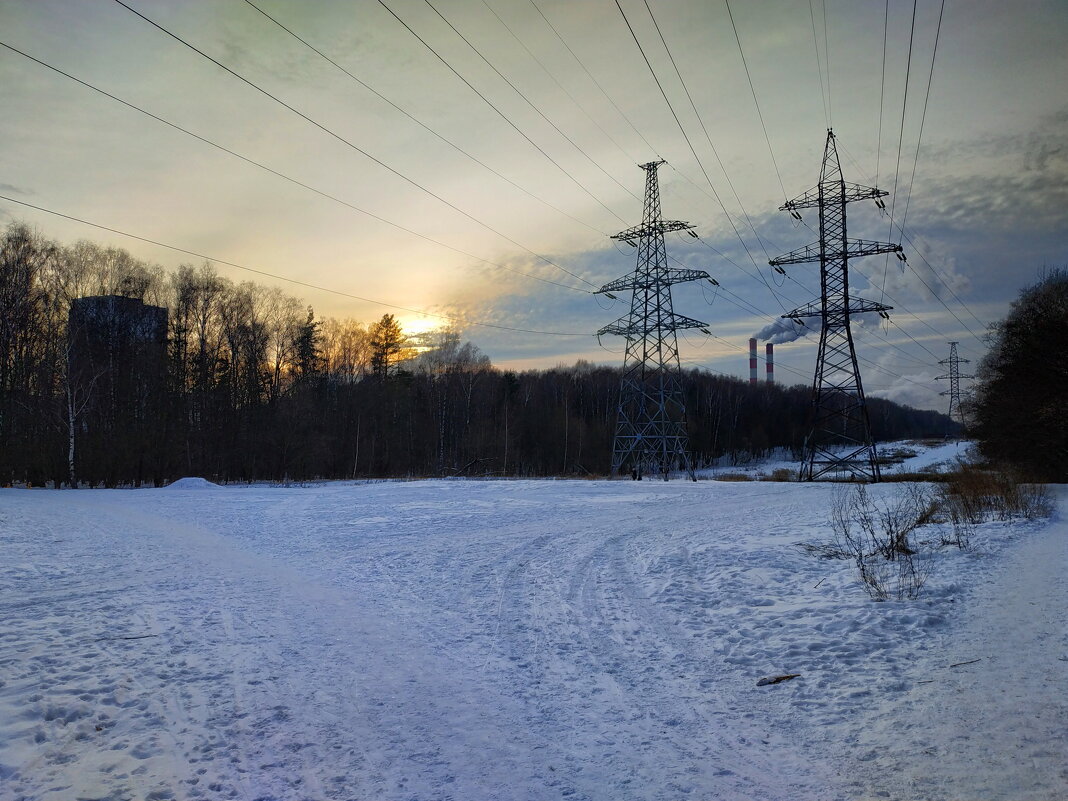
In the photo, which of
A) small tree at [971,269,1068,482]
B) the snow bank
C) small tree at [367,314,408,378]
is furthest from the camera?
small tree at [367,314,408,378]

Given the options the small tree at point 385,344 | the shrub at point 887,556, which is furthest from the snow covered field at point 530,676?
the small tree at point 385,344

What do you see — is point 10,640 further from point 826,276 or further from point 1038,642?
point 826,276

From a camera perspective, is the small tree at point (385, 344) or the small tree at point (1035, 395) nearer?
the small tree at point (1035, 395)

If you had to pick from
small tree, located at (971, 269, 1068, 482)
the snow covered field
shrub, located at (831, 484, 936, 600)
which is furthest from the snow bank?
small tree, located at (971, 269, 1068, 482)

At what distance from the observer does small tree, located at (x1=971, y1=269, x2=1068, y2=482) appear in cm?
2422

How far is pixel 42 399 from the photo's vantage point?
108 feet

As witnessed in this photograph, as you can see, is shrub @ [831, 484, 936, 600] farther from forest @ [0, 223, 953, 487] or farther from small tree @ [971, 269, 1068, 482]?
forest @ [0, 223, 953, 487]

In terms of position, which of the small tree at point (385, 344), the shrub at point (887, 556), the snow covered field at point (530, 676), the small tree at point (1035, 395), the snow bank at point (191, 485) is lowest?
the snow bank at point (191, 485)

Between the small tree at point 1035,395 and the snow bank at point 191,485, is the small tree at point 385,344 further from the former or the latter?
the small tree at point 1035,395

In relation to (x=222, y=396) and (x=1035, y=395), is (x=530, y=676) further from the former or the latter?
(x=222, y=396)

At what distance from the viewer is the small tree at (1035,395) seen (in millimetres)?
24219

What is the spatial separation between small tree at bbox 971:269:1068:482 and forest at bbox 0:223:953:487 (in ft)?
A: 96.6

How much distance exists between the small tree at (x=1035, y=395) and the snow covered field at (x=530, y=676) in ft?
61.6

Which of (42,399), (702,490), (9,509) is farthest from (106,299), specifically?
(702,490)
